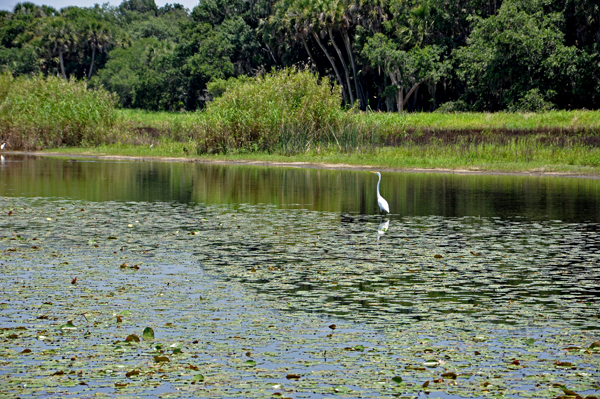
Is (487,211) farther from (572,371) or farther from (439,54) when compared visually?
(439,54)

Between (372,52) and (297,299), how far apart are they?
52907mm

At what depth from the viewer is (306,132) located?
4147 cm

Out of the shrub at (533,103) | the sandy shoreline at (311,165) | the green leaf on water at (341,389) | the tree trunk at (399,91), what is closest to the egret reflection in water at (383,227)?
the green leaf on water at (341,389)

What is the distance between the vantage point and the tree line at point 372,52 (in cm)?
5128

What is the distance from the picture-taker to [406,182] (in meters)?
28.6

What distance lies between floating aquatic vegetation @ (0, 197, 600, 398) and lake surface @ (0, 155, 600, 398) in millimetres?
31

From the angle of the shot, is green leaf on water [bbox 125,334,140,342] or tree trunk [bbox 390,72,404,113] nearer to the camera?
green leaf on water [bbox 125,334,140,342]

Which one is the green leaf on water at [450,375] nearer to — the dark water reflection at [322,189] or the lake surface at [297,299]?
the lake surface at [297,299]

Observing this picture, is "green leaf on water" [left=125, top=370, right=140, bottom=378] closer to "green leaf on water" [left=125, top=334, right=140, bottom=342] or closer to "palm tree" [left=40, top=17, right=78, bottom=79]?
"green leaf on water" [left=125, top=334, right=140, bottom=342]

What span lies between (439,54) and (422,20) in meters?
3.42

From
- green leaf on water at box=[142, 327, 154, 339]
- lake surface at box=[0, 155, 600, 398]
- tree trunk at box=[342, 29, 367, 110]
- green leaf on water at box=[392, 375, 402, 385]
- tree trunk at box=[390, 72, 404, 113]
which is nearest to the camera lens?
green leaf on water at box=[392, 375, 402, 385]

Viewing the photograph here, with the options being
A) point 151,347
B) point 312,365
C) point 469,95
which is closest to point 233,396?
point 312,365

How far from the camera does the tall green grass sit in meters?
48.2

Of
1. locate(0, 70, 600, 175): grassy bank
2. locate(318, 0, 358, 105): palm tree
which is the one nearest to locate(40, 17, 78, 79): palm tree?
locate(318, 0, 358, 105): palm tree
